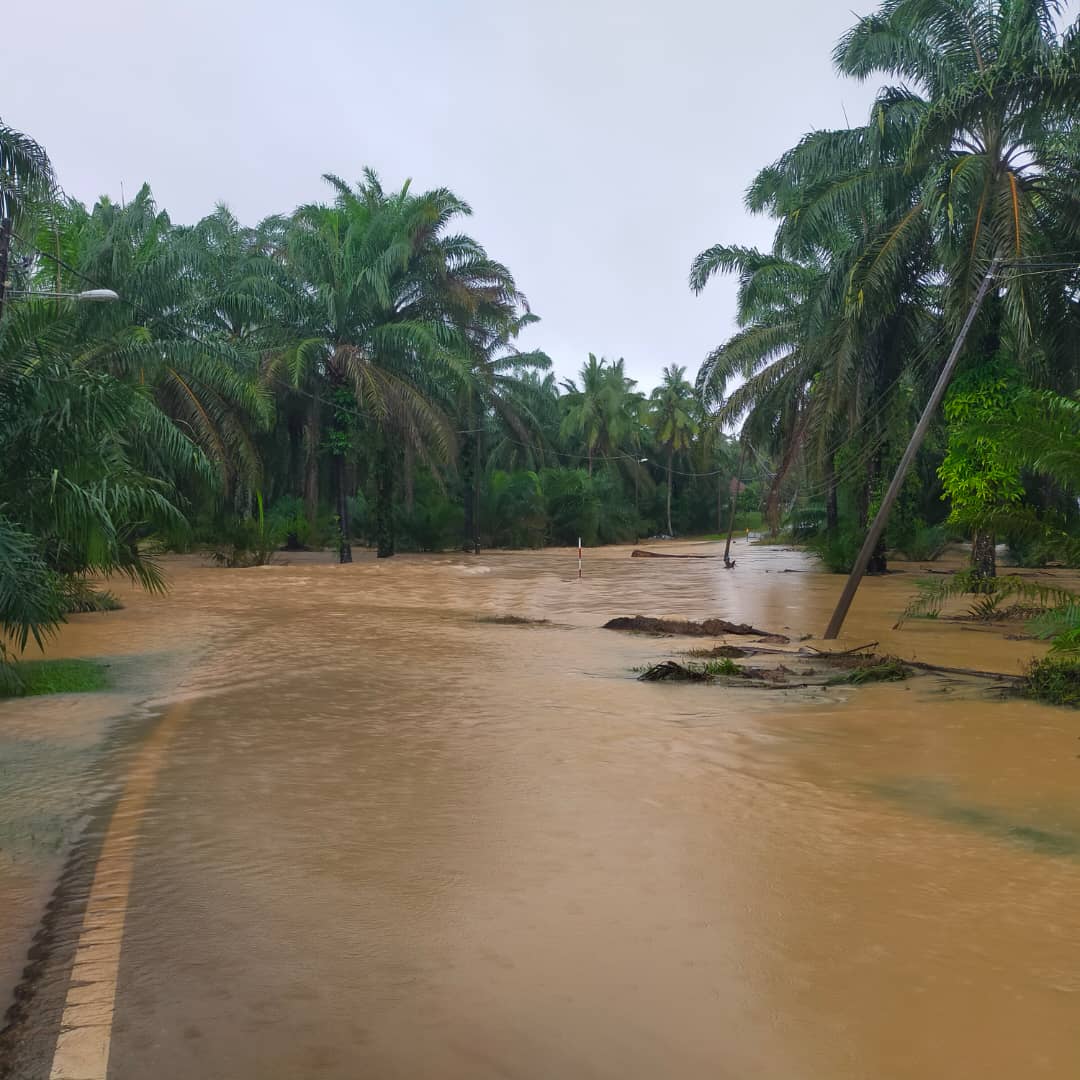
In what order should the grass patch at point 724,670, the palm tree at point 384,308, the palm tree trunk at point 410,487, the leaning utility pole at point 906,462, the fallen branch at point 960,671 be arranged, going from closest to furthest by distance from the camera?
1. the fallen branch at point 960,671
2. the grass patch at point 724,670
3. the leaning utility pole at point 906,462
4. the palm tree at point 384,308
5. the palm tree trunk at point 410,487

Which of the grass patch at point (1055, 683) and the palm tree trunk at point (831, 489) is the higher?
the palm tree trunk at point (831, 489)

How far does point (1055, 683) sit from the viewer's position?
9.05 m

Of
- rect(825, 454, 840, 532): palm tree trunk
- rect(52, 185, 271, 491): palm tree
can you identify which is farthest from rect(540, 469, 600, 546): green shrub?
rect(52, 185, 271, 491): palm tree

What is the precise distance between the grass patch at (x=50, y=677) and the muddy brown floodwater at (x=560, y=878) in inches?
17.1

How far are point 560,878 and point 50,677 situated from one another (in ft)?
24.7

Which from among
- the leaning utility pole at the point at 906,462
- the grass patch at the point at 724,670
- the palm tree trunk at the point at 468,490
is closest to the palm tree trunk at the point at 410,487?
the palm tree trunk at the point at 468,490

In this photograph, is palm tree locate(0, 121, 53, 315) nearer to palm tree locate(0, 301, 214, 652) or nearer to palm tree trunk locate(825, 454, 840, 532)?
palm tree locate(0, 301, 214, 652)

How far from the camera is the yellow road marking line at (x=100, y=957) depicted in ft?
10.4

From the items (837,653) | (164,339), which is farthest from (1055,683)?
(164,339)

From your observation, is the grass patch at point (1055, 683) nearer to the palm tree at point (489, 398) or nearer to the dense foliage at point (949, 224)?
the dense foliage at point (949, 224)

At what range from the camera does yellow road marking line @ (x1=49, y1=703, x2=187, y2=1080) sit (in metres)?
3.18

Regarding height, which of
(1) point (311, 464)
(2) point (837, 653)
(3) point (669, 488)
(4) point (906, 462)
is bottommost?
(2) point (837, 653)

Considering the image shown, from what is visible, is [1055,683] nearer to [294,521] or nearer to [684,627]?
[684,627]

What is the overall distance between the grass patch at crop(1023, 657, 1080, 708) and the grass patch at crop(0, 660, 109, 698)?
8.81 meters
